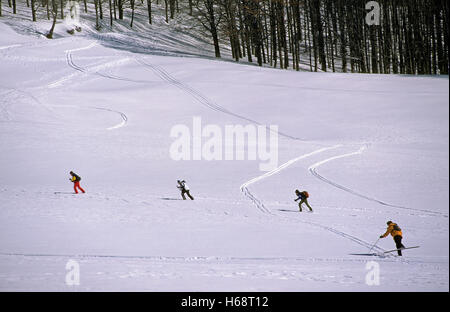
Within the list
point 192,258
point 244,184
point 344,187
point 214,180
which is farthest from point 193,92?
point 192,258

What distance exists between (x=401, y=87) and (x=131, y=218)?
24.9 meters

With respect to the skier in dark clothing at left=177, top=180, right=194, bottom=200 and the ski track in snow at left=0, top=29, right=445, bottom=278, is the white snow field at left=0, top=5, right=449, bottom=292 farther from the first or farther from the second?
the skier in dark clothing at left=177, top=180, right=194, bottom=200

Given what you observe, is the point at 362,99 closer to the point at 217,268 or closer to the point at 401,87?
the point at 401,87

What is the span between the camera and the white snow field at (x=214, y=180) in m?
10.4

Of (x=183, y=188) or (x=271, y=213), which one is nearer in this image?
(x=271, y=213)

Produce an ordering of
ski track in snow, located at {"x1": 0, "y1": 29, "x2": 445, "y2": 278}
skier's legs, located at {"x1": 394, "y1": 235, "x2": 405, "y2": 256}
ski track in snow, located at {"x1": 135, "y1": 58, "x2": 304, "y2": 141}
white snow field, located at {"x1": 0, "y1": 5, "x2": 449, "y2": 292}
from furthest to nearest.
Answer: ski track in snow, located at {"x1": 135, "y1": 58, "x2": 304, "y2": 141} → skier's legs, located at {"x1": 394, "y1": 235, "x2": 405, "y2": 256} → ski track in snow, located at {"x1": 0, "y1": 29, "x2": 445, "y2": 278} → white snow field, located at {"x1": 0, "y1": 5, "x2": 449, "y2": 292}

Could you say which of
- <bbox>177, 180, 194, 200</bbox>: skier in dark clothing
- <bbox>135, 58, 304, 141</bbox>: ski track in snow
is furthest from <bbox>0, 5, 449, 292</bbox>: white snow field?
<bbox>177, 180, 194, 200</bbox>: skier in dark clothing

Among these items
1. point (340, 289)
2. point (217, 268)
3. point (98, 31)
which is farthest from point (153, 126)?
point (98, 31)

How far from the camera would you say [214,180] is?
19.4 meters

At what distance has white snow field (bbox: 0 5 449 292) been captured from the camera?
10.4m

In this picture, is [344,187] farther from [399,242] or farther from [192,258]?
[192,258]

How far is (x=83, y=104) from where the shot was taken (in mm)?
30125

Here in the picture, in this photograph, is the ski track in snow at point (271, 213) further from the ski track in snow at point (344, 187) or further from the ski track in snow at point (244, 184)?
the ski track in snow at point (344, 187)

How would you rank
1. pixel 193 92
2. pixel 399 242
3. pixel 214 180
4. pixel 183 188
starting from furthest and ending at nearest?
1. pixel 193 92
2. pixel 214 180
3. pixel 183 188
4. pixel 399 242
